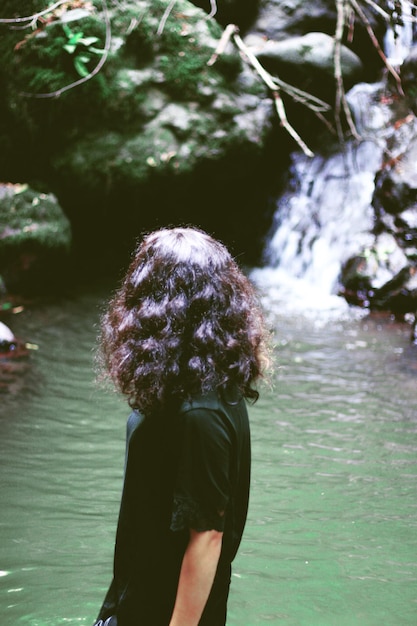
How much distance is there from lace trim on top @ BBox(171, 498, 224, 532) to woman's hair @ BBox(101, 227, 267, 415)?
0.82 feet

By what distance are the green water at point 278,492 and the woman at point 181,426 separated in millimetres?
1605

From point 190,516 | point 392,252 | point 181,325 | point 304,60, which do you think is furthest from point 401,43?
point 190,516

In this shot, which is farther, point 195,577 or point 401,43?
point 401,43

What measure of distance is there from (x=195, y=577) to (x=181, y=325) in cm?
62

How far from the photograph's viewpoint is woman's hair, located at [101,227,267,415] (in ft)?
5.85

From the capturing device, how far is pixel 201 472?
1678 millimetres

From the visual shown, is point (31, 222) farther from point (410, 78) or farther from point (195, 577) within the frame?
point (195, 577)

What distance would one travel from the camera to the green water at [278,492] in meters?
3.41

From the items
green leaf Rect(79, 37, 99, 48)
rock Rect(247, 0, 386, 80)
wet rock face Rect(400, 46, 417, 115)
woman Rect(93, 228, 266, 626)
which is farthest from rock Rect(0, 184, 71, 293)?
woman Rect(93, 228, 266, 626)

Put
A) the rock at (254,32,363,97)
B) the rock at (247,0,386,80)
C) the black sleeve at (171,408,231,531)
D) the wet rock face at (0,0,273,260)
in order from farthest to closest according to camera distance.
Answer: the rock at (247,0,386,80), the rock at (254,32,363,97), the wet rock face at (0,0,273,260), the black sleeve at (171,408,231,531)

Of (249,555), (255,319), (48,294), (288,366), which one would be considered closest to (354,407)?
(288,366)

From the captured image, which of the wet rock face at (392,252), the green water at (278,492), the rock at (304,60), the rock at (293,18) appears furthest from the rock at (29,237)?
the rock at (293,18)

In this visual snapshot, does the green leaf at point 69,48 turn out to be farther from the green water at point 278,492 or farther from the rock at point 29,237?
the green water at point 278,492

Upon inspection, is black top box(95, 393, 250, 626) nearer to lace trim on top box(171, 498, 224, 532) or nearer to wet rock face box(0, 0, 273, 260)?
lace trim on top box(171, 498, 224, 532)
